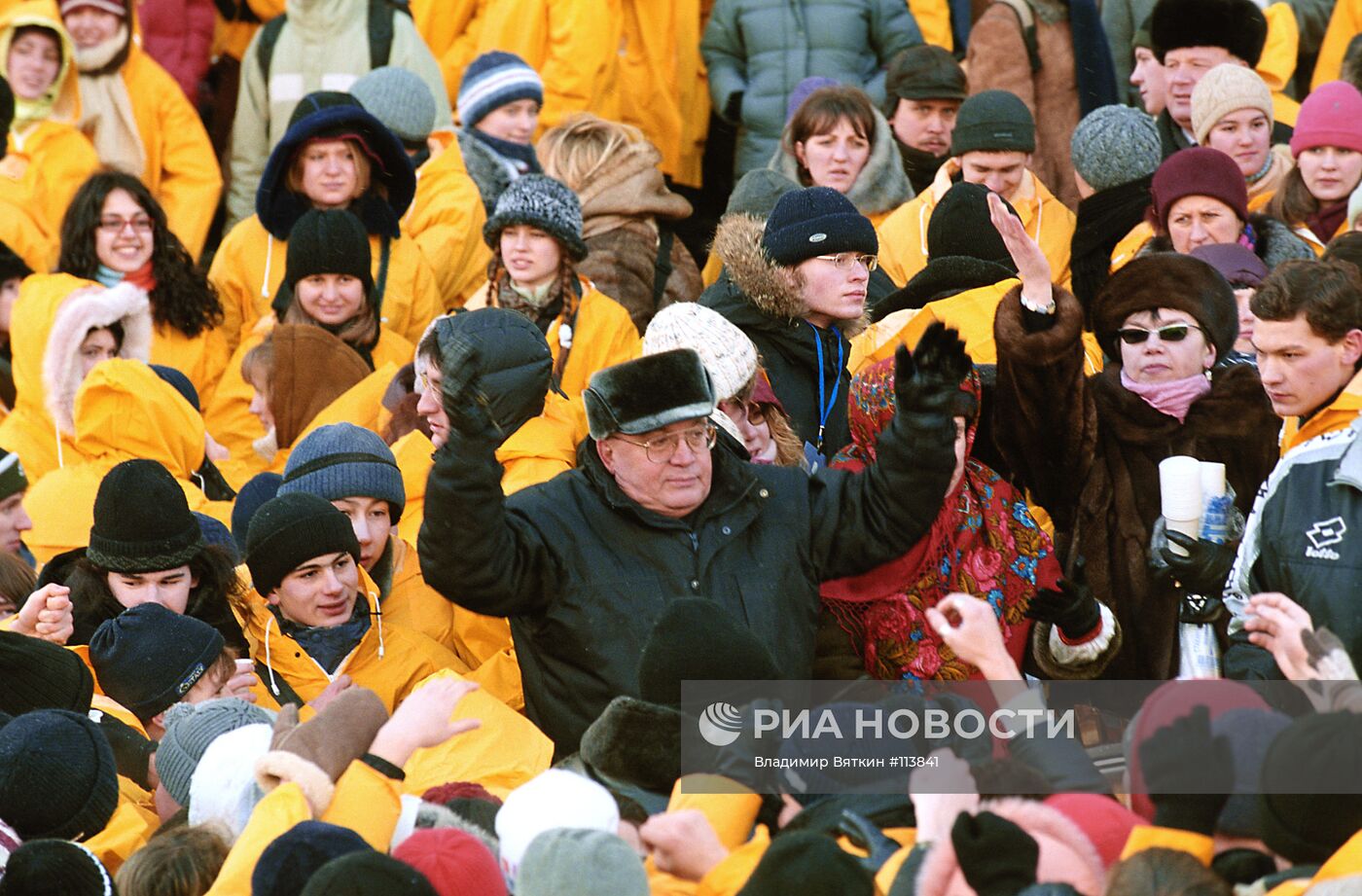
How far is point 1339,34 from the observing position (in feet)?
33.4

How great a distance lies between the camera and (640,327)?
8281 mm

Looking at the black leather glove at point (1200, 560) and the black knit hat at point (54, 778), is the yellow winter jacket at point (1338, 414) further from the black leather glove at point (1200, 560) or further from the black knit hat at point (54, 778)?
the black knit hat at point (54, 778)

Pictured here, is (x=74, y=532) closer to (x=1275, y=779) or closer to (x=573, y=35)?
(x=573, y=35)

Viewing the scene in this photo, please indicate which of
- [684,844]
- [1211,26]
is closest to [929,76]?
[1211,26]

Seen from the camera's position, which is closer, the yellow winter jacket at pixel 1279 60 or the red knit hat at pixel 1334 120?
the red knit hat at pixel 1334 120

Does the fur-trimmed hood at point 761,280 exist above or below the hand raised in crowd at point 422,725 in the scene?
above

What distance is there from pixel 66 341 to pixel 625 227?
2094 mm

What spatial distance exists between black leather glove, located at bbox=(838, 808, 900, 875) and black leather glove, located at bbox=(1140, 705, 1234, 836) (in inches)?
18.8

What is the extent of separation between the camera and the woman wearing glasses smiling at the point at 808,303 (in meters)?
6.33

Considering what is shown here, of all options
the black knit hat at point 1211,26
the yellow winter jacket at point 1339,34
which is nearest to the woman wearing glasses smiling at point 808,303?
the black knit hat at point 1211,26

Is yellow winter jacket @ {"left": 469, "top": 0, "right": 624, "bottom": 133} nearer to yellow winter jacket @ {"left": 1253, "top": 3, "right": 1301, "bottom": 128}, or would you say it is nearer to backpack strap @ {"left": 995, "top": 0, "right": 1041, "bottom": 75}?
backpack strap @ {"left": 995, "top": 0, "right": 1041, "bottom": 75}

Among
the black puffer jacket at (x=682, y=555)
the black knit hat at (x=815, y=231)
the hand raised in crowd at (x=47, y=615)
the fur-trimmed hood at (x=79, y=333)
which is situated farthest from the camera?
the fur-trimmed hood at (x=79, y=333)

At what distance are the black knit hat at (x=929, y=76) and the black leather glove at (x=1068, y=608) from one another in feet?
13.8

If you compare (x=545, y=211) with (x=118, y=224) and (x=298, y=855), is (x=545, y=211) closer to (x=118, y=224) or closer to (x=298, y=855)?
(x=118, y=224)
